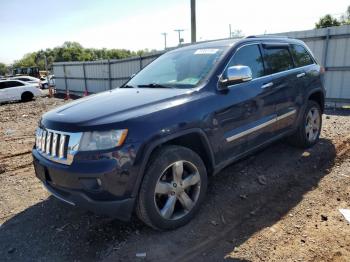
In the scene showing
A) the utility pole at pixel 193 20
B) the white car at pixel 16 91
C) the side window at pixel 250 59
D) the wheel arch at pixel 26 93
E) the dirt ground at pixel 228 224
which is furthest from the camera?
the wheel arch at pixel 26 93

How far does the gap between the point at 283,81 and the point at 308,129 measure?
1.29 metres

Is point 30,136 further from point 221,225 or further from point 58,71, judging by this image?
point 58,71

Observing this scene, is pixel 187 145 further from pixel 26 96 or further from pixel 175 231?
pixel 26 96

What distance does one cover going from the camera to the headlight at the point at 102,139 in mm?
2787

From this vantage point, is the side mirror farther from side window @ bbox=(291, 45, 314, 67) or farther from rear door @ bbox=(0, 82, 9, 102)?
rear door @ bbox=(0, 82, 9, 102)

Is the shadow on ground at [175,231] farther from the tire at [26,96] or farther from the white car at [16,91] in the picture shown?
the tire at [26,96]

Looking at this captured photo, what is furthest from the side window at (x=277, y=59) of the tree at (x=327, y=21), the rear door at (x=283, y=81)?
the tree at (x=327, y=21)

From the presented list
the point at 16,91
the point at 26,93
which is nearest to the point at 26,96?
the point at 26,93

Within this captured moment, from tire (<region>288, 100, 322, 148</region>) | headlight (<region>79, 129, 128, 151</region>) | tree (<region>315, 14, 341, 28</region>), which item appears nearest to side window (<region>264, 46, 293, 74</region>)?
tire (<region>288, 100, 322, 148</region>)

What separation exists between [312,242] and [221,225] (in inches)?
34.3

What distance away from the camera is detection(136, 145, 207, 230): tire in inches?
117

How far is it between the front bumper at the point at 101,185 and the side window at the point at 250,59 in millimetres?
1927

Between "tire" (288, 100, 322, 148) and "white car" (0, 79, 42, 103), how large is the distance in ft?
59.9

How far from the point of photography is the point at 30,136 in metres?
8.50
